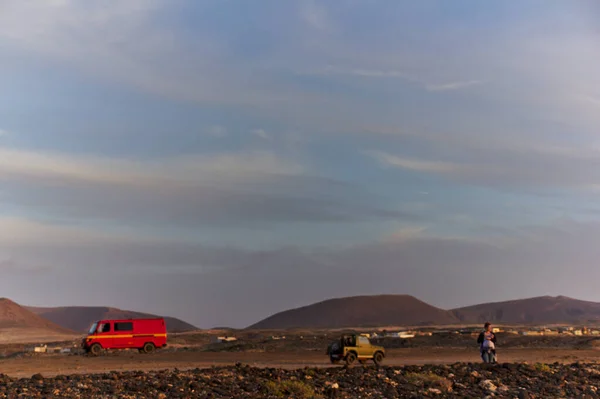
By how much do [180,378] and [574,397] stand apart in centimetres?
1531

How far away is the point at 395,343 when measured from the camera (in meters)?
69.6

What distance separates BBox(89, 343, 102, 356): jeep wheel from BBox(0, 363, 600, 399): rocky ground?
73.7ft

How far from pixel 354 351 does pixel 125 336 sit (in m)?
19.4

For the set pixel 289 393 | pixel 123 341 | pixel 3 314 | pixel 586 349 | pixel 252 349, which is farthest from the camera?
pixel 3 314

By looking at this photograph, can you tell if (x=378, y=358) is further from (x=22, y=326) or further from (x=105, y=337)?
(x=22, y=326)

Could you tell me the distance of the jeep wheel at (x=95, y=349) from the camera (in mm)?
49175

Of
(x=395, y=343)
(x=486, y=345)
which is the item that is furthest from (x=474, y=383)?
(x=395, y=343)

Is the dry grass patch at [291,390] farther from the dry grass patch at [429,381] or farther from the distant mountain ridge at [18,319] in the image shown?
the distant mountain ridge at [18,319]

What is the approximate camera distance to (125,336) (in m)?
50.2

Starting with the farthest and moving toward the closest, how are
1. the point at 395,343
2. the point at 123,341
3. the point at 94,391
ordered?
the point at 395,343
the point at 123,341
the point at 94,391

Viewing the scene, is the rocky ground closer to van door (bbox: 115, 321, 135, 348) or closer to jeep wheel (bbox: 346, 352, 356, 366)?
jeep wheel (bbox: 346, 352, 356, 366)

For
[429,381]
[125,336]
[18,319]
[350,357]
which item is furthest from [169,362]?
[18,319]

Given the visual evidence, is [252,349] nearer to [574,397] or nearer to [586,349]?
[586,349]

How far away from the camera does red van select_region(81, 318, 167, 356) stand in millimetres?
49500
